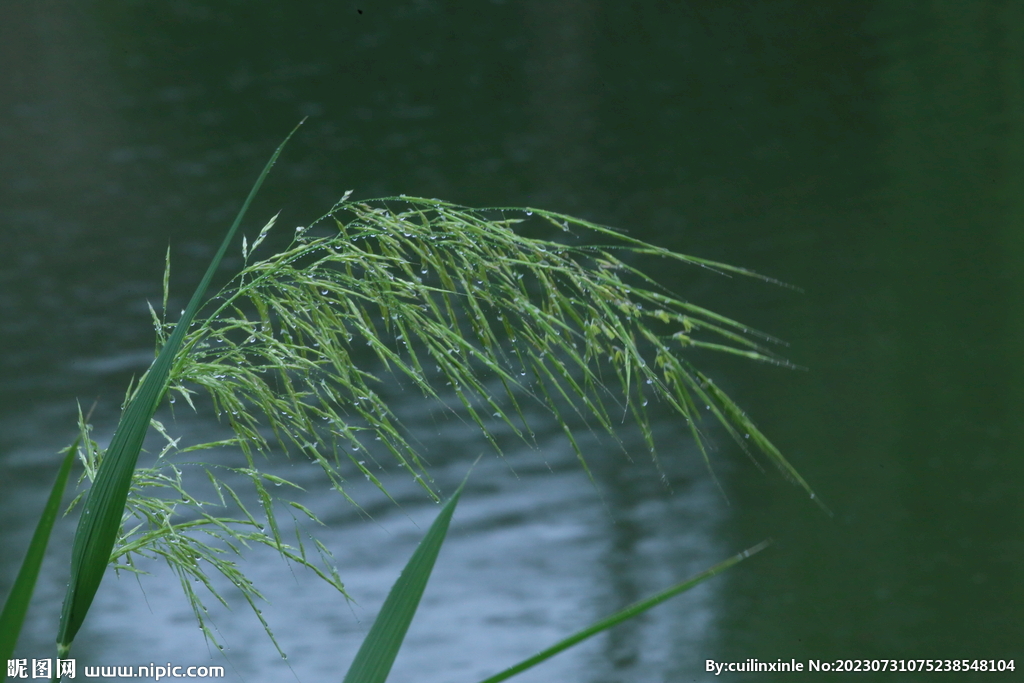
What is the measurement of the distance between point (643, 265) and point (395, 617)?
362cm

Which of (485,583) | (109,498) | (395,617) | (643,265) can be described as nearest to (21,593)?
(109,498)

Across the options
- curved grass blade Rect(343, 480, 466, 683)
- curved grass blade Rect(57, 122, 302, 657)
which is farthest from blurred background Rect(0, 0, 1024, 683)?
curved grass blade Rect(343, 480, 466, 683)

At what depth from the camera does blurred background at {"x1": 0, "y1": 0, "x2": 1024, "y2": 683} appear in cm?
251

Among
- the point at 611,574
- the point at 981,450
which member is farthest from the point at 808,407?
the point at 611,574

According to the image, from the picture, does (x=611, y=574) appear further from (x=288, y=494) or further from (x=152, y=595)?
(x=152, y=595)

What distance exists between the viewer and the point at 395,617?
56 cm

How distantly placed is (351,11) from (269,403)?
26.6ft

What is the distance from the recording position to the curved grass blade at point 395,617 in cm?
56

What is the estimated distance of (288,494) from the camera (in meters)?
2.95

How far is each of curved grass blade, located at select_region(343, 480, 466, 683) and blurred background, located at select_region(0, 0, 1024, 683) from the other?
98 centimetres

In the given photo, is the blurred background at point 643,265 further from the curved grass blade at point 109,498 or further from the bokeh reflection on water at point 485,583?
the curved grass blade at point 109,498

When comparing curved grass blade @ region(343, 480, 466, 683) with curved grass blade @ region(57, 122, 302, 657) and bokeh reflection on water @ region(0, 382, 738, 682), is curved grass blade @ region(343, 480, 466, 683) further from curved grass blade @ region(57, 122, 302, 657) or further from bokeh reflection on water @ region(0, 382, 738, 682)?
bokeh reflection on water @ region(0, 382, 738, 682)

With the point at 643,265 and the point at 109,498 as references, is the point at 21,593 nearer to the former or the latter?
the point at 109,498

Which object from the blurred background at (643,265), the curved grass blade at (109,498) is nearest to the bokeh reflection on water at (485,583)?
the blurred background at (643,265)
